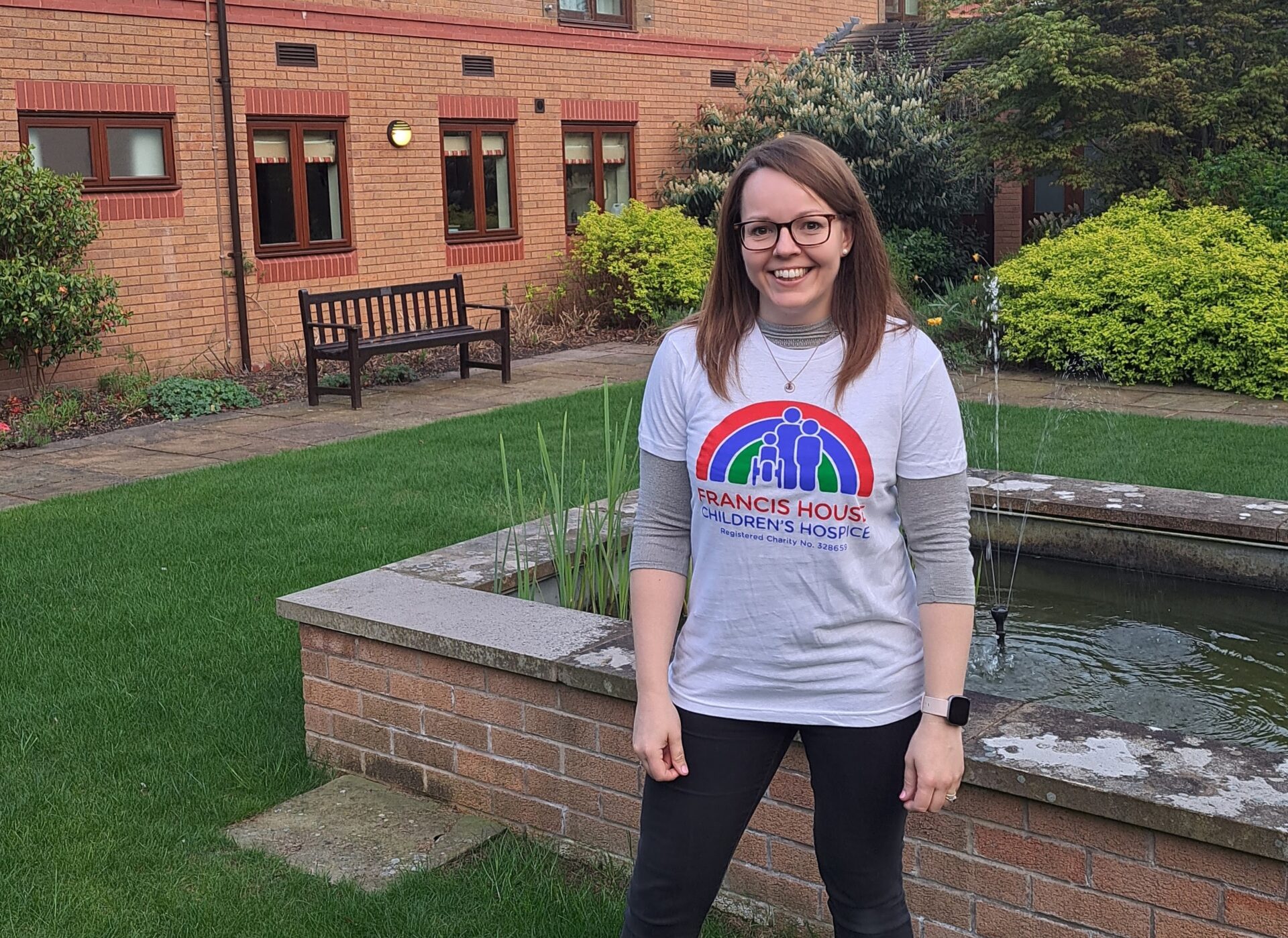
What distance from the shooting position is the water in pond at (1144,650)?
4.44 m

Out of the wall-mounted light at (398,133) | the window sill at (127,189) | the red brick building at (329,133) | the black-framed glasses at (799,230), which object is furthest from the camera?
the wall-mounted light at (398,133)

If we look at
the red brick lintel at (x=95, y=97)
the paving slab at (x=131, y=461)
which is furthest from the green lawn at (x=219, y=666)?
the red brick lintel at (x=95, y=97)

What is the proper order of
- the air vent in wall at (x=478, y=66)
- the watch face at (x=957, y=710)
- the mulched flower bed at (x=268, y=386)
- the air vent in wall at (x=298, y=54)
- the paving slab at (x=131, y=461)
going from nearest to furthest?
1. the watch face at (x=957, y=710)
2. the paving slab at (x=131, y=461)
3. the mulched flower bed at (x=268, y=386)
4. the air vent in wall at (x=298, y=54)
5. the air vent in wall at (x=478, y=66)

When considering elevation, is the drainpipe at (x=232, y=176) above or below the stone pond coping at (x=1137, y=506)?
above

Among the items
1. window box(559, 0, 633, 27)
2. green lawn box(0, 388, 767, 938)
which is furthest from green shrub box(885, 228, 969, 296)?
green lawn box(0, 388, 767, 938)

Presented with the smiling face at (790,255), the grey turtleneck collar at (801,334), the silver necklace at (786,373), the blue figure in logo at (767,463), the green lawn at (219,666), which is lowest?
the green lawn at (219,666)

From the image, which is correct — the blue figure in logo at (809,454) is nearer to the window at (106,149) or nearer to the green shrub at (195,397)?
the green shrub at (195,397)

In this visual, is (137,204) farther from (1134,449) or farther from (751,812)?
(751,812)

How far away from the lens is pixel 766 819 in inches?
132

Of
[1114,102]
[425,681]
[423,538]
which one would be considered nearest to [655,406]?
[425,681]

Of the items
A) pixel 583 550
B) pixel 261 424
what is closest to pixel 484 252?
pixel 261 424

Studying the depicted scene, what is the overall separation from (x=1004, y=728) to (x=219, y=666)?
3.06 m

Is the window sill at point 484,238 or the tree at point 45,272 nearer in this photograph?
the tree at point 45,272

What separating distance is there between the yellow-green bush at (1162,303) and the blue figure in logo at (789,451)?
9.37 m
